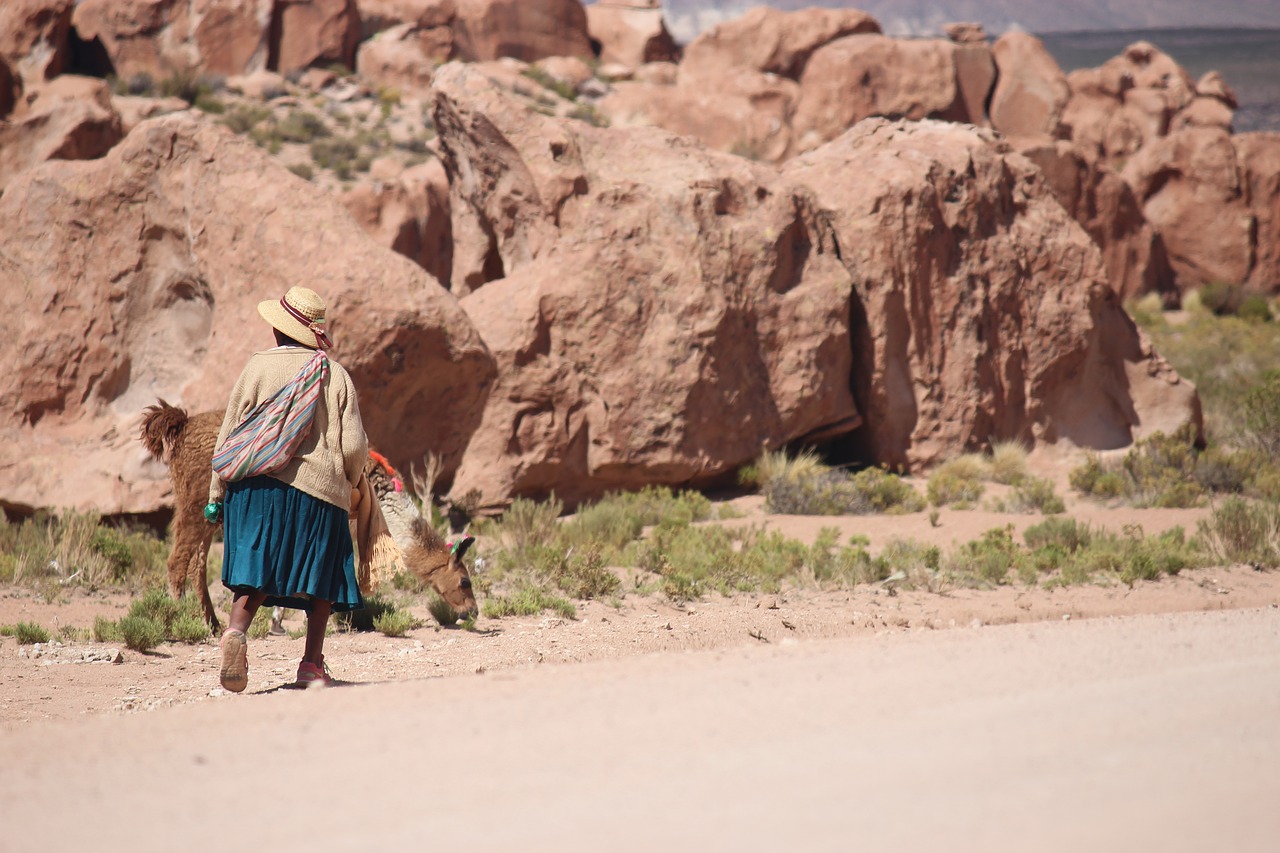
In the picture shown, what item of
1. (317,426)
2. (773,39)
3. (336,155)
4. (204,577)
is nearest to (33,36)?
(336,155)

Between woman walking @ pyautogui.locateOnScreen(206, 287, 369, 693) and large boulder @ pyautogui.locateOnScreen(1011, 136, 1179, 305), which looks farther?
large boulder @ pyautogui.locateOnScreen(1011, 136, 1179, 305)

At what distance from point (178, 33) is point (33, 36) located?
6509mm

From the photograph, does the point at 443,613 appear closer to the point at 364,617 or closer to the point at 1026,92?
the point at 364,617

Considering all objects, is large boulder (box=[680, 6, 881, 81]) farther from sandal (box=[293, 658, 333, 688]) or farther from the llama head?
sandal (box=[293, 658, 333, 688])

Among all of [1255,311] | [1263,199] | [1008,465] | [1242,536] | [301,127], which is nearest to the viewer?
[1242,536]

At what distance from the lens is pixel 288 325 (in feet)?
18.7

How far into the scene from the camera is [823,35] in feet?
125

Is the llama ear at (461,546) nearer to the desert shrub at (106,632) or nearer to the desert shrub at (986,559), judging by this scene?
the desert shrub at (106,632)

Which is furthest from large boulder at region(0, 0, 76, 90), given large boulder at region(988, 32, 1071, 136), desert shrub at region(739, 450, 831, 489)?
large boulder at region(988, 32, 1071, 136)

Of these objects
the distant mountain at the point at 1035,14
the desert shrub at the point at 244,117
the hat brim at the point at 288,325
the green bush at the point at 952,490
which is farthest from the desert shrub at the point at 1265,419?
the distant mountain at the point at 1035,14

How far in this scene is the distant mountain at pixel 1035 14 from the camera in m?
154

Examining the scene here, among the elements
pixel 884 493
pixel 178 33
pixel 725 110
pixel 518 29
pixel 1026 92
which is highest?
pixel 518 29

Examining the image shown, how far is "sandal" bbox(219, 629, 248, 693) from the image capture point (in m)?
5.41

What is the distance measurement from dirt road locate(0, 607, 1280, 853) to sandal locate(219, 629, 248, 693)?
36cm
